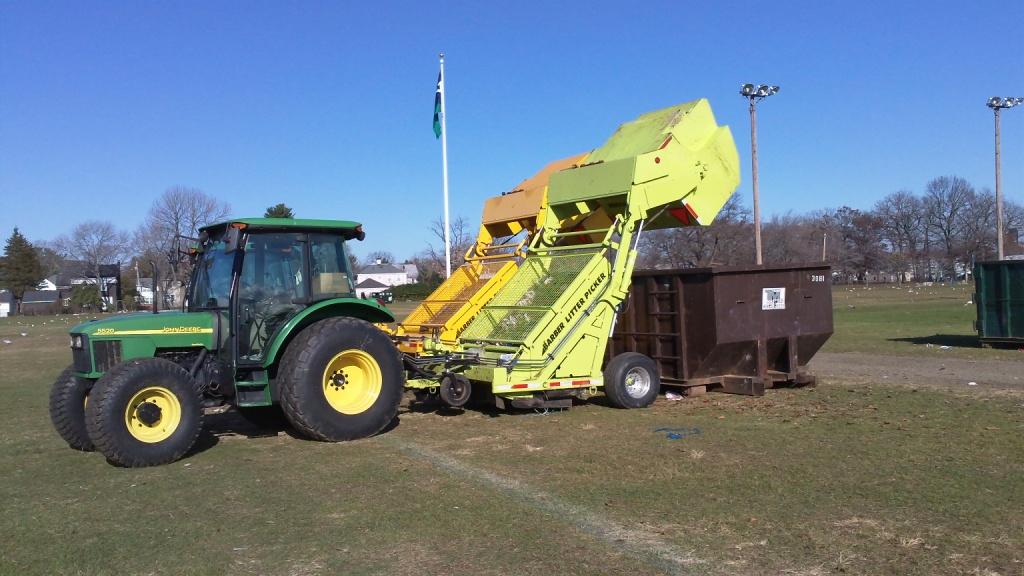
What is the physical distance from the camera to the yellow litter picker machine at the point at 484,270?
38.1ft

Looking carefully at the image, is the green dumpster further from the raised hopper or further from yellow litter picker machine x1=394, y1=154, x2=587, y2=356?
yellow litter picker machine x1=394, y1=154, x2=587, y2=356

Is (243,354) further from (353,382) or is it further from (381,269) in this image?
(381,269)

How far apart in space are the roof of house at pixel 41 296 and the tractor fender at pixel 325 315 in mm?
83919

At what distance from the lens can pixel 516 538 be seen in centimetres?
529

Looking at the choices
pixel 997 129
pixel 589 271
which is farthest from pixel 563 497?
pixel 997 129

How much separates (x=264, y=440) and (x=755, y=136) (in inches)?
1089

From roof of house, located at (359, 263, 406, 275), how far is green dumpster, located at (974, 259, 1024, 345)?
12701 centimetres

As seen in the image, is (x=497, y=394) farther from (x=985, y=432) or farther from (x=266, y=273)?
(x=985, y=432)

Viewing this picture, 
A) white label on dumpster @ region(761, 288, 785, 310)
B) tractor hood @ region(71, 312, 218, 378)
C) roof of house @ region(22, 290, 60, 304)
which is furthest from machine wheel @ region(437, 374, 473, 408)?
roof of house @ region(22, 290, 60, 304)

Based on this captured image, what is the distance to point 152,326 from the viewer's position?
319 inches

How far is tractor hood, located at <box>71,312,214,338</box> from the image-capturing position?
796 centimetres

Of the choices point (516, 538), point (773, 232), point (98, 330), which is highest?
point (773, 232)

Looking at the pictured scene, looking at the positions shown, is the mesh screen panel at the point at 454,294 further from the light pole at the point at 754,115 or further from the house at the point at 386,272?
the house at the point at 386,272

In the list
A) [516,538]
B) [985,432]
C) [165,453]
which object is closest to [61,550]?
[165,453]
